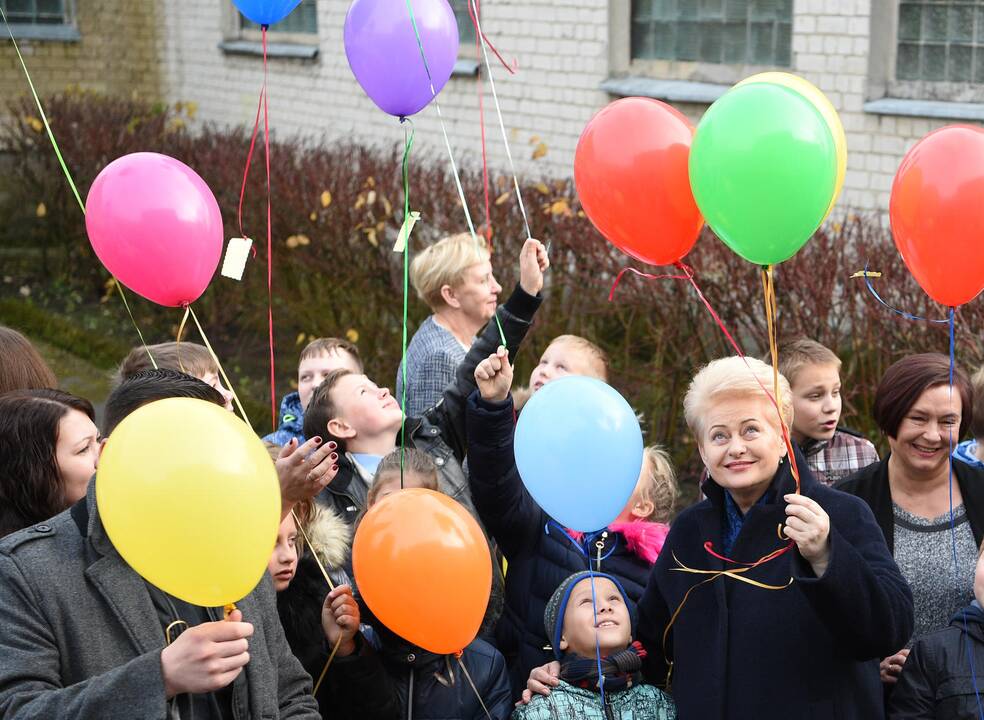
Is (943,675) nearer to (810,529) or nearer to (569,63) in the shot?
(810,529)

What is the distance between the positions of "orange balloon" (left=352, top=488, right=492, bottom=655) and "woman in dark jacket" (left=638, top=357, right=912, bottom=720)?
470 millimetres

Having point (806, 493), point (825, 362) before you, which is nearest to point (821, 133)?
point (806, 493)

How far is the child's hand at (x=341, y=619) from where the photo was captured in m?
2.86

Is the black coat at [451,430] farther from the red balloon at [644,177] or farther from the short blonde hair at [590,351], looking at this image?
the red balloon at [644,177]

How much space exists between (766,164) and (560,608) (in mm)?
1170

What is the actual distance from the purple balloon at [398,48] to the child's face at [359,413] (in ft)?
2.73

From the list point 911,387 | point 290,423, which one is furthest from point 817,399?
point 290,423

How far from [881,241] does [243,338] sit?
16.7ft

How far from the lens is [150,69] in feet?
55.9

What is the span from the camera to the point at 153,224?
133 inches

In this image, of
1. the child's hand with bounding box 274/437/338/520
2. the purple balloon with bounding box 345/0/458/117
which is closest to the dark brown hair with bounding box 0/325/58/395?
the child's hand with bounding box 274/437/338/520

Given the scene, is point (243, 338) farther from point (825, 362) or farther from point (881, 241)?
point (825, 362)

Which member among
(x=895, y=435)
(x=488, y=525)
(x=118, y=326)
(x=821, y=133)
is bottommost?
(x=118, y=326)

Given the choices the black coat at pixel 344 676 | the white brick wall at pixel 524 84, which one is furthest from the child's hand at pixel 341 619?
the white brick wall at pixel 524 84
